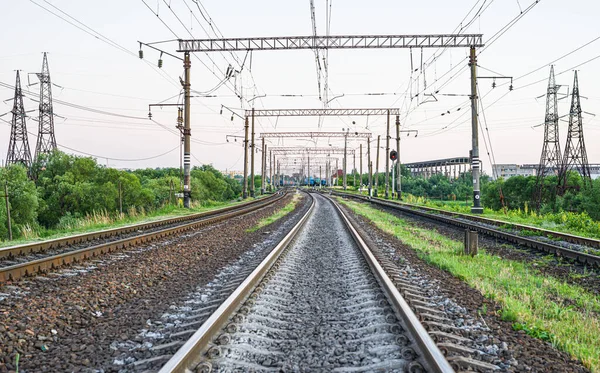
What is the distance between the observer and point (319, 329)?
515 cm

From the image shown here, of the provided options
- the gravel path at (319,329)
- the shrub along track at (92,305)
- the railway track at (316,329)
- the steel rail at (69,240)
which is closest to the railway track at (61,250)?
the steel rail at (69,240)

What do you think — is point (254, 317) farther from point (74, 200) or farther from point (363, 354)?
point (74, 200)

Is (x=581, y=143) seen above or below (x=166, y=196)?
above

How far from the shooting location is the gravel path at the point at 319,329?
4.06m

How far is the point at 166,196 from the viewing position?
5612 centimetres

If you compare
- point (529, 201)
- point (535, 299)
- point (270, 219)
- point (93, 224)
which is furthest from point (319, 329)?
point (529, 201)

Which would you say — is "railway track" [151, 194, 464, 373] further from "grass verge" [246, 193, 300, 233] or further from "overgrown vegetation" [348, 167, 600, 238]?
"overgrown vegetation" [348, 167, 600, 238]

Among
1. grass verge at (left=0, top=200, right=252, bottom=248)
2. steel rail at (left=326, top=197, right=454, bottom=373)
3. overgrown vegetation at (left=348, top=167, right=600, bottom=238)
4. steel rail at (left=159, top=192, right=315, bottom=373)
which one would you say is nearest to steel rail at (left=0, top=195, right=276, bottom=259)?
grass verge at (left=0, top=200, right=252, bottom=248)

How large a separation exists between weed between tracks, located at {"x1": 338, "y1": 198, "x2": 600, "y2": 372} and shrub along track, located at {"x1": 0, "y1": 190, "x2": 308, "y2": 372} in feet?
14.6

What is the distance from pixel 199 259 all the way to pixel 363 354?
695 cm

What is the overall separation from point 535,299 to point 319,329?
3.61 meters

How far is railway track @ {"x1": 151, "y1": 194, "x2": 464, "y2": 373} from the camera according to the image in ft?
12.9

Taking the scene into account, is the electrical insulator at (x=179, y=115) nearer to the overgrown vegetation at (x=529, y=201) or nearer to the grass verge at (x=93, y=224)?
the grass verge at (x=93, y=224)

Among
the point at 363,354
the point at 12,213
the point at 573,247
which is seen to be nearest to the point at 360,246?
the point at 573,247
